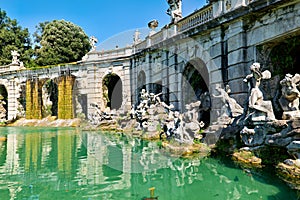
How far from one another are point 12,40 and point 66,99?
16274 mm

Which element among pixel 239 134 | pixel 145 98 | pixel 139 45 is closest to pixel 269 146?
pixel 239 134

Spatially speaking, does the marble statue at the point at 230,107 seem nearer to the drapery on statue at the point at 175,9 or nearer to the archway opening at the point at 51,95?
the drapery on statue at the point at 175,9

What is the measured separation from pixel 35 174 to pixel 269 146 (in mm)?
5449

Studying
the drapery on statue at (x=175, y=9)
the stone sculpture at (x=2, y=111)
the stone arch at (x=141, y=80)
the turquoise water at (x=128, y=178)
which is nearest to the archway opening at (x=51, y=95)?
the stone sculpture at (x=2, y=111)

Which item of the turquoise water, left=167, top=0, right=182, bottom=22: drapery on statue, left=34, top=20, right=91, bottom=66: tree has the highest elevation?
left=34, top=20, right=91, bottom=66: tree

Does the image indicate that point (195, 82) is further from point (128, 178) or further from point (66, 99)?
point (66, 99)

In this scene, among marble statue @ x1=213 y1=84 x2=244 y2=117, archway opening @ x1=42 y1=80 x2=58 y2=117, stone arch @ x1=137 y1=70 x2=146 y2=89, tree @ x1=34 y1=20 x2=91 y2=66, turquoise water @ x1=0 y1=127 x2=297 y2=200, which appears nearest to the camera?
turquoise water @ x1=0 y1=127 x2=297 y2=200

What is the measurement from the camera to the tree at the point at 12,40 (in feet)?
A: 110

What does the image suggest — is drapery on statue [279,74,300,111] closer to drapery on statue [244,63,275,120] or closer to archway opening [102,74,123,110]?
drapery on statue [244,63,275,120]

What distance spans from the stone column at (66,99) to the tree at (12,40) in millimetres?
13295

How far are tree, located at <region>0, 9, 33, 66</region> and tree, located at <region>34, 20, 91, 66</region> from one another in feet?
7.00

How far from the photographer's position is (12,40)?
34.6m

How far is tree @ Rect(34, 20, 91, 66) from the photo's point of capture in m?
32.4

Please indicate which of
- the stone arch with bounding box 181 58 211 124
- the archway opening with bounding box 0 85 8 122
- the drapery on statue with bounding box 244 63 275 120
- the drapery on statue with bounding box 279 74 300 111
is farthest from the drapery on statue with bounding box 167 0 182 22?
the archway opening with bounding box 0 85 8 122
